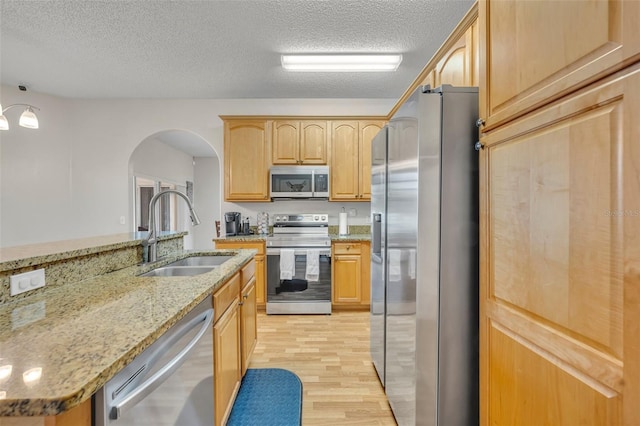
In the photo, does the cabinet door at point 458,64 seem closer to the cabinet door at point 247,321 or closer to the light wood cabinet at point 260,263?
the cabinet door at point 247,321

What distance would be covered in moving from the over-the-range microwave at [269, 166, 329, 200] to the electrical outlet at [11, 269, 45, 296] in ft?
8.54

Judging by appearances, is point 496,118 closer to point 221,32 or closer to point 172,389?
point 172,389

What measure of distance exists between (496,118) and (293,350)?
7.69 ft

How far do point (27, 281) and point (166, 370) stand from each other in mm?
717

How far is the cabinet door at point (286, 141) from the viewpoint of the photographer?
370 centimetres

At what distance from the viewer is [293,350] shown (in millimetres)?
2529

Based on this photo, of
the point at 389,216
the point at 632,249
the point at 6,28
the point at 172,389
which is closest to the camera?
the point at 632,249

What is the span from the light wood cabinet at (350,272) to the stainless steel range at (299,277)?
0.11 meters

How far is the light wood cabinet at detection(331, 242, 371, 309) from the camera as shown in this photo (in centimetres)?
341

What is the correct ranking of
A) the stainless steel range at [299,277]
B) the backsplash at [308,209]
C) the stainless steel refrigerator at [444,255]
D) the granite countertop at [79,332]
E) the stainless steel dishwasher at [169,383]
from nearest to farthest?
the granite countertop at [79,332] → the stainless steel dishwasher at [169,383] → the stainless steel refrigerator at [444,255] → the stainless steel range at [299,277] → the backsplash at [308,209]

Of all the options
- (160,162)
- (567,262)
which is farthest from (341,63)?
(160,162)

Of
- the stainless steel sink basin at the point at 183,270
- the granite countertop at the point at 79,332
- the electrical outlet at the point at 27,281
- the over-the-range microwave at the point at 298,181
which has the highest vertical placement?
the over-the-range microwave at the point at 298,181

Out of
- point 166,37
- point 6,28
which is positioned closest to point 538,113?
point 166,37

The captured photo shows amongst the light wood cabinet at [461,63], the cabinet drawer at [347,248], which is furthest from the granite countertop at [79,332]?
the cabinet drawer at [347,248]
